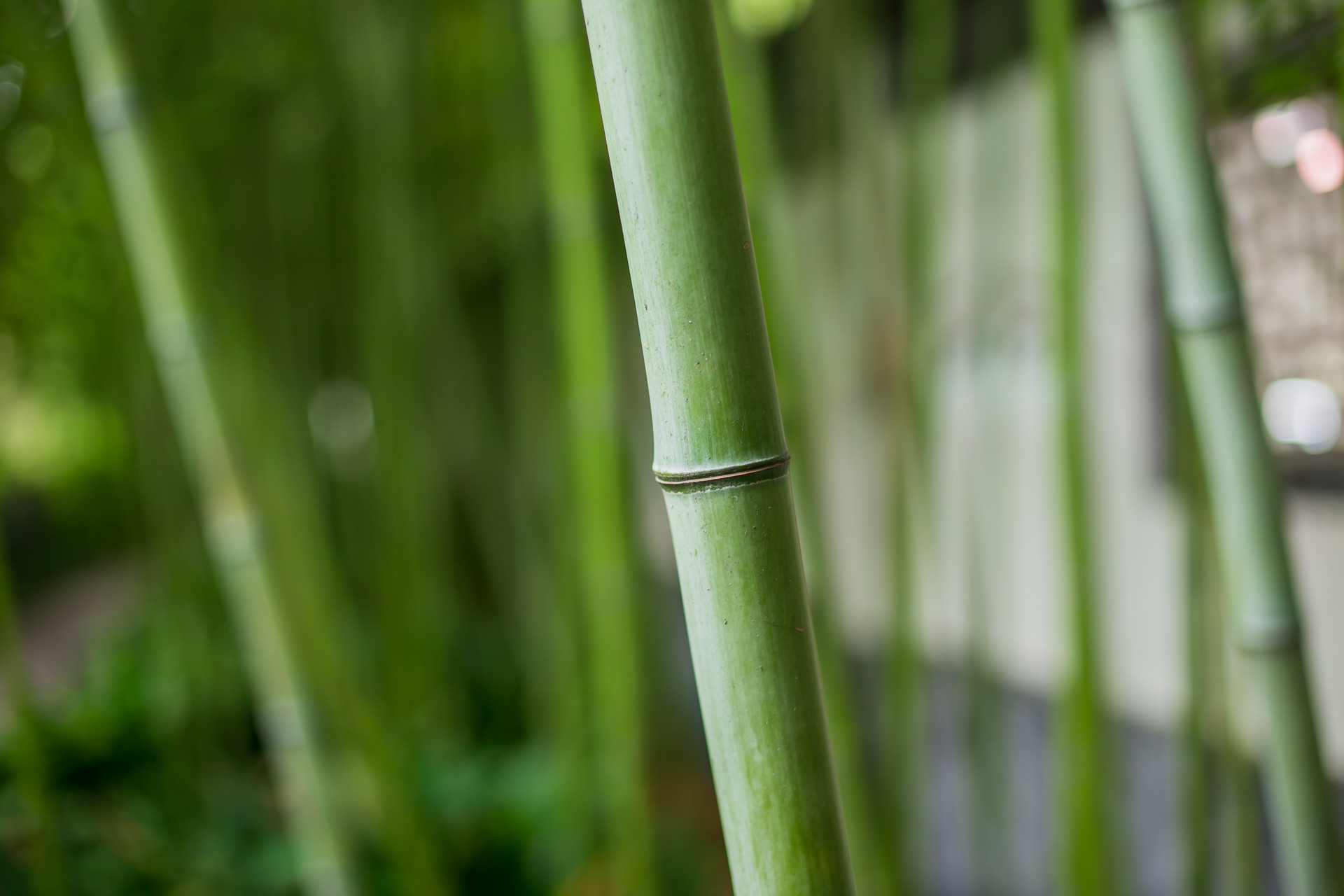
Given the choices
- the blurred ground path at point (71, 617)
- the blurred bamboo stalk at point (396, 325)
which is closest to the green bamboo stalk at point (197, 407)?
the blurred bamboo stalk at point (396, 325)

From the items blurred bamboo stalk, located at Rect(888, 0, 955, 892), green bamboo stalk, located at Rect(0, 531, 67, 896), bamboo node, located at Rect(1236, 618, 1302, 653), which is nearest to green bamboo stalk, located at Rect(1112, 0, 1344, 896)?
bamboo node, located at Rect(1236, 618, 1302, 653)

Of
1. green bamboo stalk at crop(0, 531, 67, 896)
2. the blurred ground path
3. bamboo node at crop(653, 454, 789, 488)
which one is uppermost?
bamboo node at crop(653, 454, 789, 488)

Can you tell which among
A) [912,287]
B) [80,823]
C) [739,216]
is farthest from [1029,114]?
[80,823]

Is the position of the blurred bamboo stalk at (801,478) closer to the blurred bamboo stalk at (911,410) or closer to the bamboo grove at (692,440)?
the bamboo grove at (692,440)

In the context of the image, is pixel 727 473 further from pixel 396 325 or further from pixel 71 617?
pixel 71 617

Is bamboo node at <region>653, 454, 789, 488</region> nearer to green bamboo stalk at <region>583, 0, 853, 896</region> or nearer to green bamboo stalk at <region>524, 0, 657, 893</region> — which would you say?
green bamboo stalk at <region>583, 0, 853, 896</region>

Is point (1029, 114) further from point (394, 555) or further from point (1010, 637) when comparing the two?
point (394, 555)
